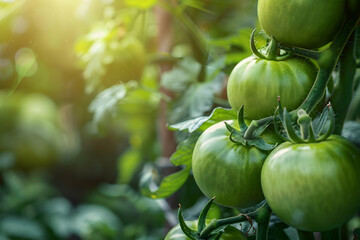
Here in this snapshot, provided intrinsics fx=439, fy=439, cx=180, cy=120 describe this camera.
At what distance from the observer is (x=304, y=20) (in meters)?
0.31

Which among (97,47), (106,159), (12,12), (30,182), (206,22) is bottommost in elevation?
(106,159)

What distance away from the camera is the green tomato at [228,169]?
0.32 meters

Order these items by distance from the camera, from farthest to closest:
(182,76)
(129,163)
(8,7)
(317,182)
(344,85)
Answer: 1. (129,163)
2. (182,76)
3. (8,7)
4. (344,85)
5. (317,182)

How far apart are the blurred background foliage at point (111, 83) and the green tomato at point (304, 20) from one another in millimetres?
221

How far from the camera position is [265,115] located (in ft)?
1.11

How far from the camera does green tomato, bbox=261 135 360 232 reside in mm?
267

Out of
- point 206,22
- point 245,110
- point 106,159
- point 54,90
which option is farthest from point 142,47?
point 106,159

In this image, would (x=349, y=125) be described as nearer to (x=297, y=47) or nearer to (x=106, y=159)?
(x=297, y=47)

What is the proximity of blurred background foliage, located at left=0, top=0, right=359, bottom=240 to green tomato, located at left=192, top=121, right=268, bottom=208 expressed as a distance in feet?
0.58

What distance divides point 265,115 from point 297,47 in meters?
0.06

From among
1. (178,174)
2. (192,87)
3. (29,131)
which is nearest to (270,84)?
(178,174)

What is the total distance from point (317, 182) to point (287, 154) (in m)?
0.02

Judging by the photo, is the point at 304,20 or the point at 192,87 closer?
the point at 304,20

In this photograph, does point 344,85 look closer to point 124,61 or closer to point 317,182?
point 317,182
